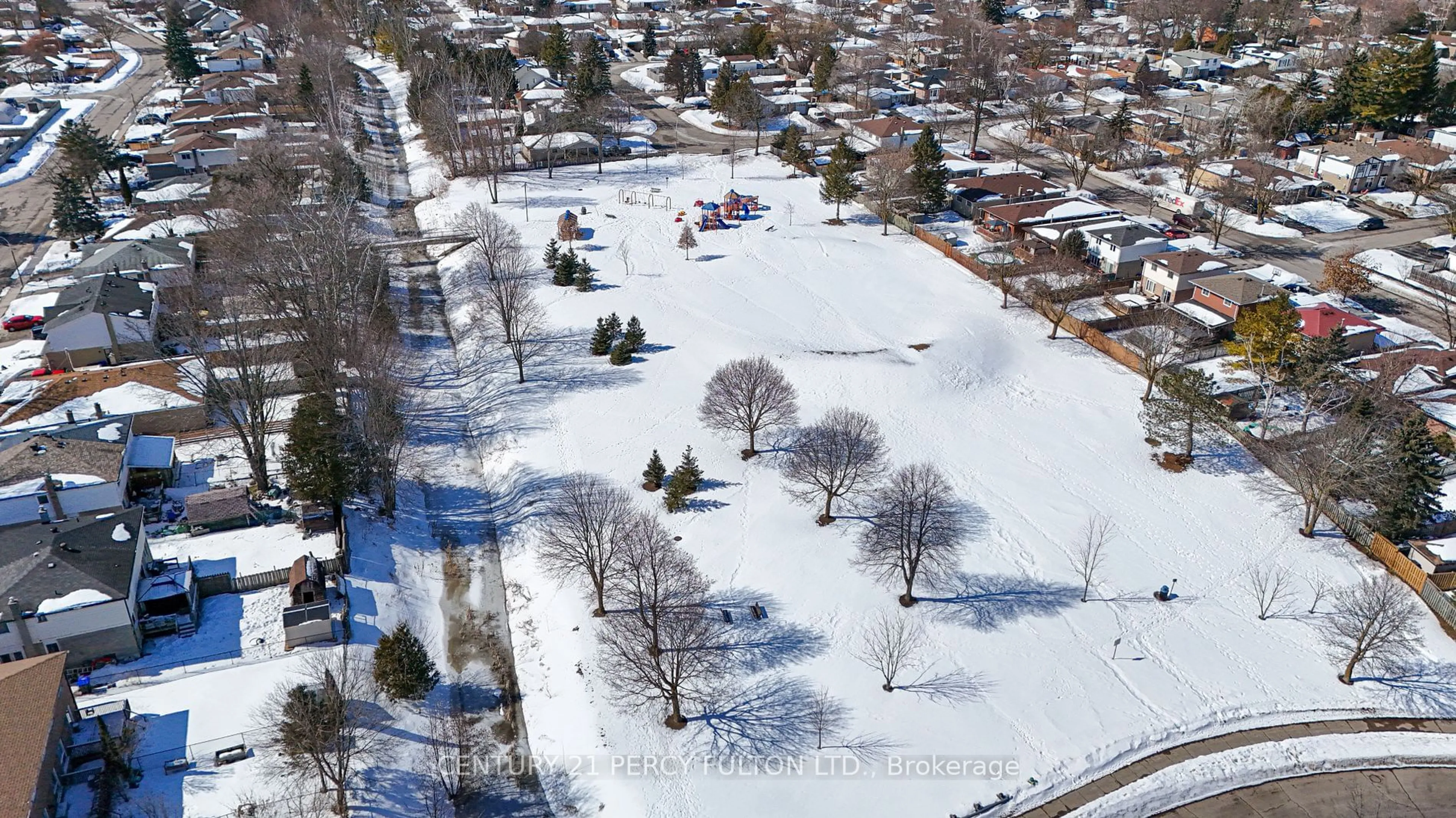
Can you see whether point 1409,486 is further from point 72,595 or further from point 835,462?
point 72,595

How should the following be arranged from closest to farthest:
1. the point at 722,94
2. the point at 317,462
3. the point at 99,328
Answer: the point at 317,462 < the point at 99,328 < the point at 722,94

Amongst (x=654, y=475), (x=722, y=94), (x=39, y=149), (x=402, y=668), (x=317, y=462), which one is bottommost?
(x=654, y=475)

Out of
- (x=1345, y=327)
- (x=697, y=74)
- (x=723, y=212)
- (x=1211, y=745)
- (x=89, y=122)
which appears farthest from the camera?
(x=697, y=74)

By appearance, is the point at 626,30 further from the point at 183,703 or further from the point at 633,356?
the point at 183,703

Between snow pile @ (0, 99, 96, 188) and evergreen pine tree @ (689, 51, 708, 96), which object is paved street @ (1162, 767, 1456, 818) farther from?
evergreen pine tree @ (689, 51, 708, 96)

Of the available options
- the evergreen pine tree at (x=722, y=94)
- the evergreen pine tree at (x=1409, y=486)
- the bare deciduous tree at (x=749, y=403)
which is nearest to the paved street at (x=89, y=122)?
the bare deciduous tree at (x=749, y=403)

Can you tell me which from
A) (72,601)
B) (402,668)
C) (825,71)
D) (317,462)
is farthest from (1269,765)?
(825,71)

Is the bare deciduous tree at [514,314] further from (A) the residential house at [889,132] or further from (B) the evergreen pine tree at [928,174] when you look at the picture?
(A) the residential house at [889,132]
